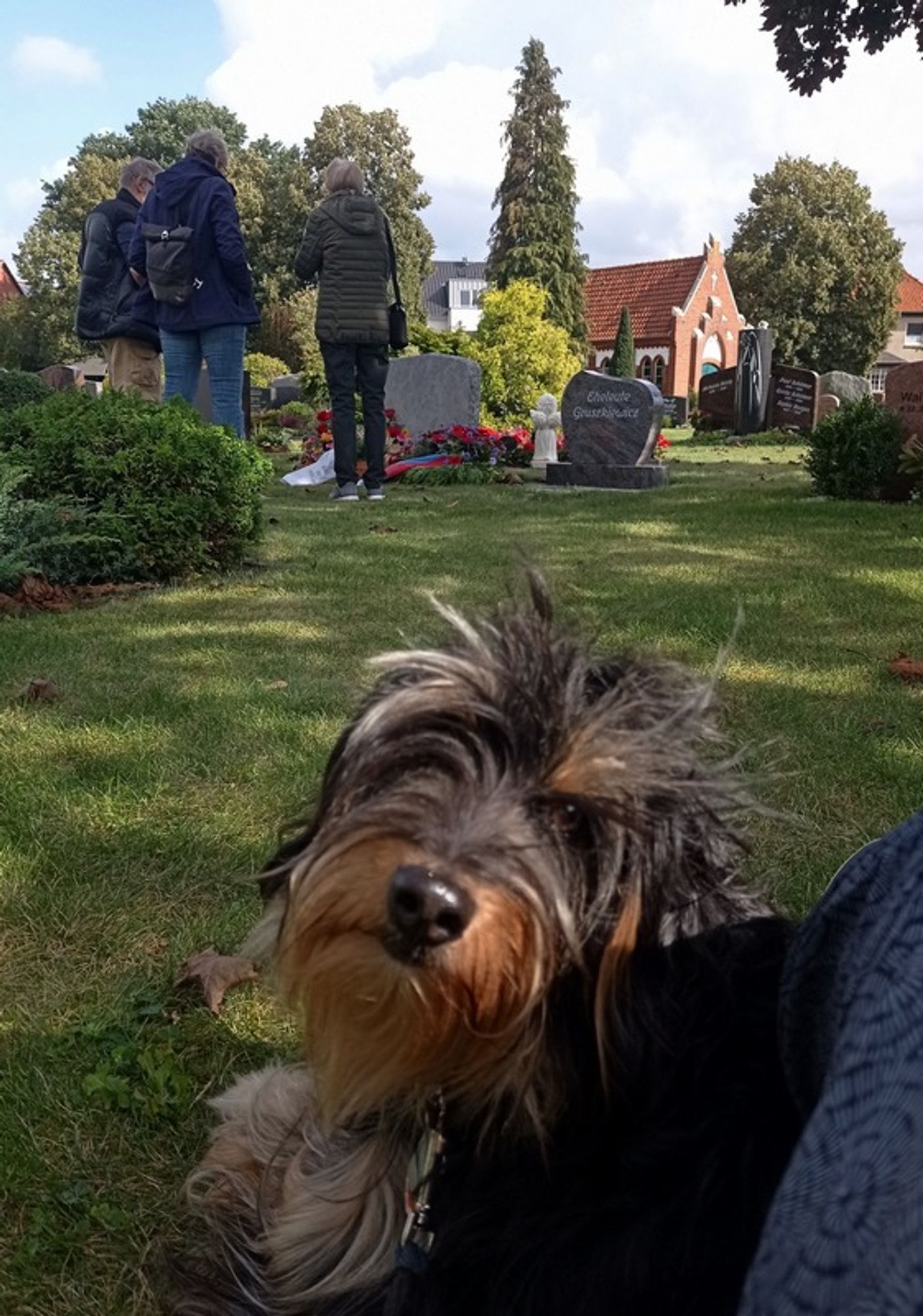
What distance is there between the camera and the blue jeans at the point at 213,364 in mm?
9516

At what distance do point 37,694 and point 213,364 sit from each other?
530cm

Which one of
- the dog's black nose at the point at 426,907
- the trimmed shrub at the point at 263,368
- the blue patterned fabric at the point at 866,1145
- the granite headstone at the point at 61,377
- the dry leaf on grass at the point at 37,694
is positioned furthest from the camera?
the trimmed shrub at the point at 263,368

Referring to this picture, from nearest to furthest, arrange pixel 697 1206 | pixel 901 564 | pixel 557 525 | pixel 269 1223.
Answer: pixel 697 1206, pixel 269 1223, pixel 901 564, pixel 557 525

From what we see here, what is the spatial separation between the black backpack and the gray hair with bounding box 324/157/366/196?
8.87 ft

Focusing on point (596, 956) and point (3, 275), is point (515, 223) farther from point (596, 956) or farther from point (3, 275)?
point (596, 956)

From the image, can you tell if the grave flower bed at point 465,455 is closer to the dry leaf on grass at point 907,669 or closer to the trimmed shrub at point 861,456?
the trimmed shrub at point 861,456

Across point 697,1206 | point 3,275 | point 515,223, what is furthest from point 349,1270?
point 3,275

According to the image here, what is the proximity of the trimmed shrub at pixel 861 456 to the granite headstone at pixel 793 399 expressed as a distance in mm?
14292

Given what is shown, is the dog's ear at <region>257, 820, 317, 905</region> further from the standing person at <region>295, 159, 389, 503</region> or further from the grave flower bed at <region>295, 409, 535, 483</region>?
the grave flower bed at <region>295, 409, 535, 483</region>

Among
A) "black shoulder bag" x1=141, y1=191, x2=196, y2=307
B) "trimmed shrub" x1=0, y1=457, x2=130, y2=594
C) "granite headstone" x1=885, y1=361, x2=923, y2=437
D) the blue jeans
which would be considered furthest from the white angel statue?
"trimmed shrub" x1=0, y1=457, x2=130, y2=594

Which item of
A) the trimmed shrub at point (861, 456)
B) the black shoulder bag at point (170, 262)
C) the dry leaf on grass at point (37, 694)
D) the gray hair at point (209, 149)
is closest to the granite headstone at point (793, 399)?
the trimmed shrub at point (861, 456)

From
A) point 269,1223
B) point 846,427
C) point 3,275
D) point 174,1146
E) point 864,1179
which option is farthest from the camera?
point 3,275

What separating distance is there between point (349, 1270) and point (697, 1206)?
28.6 inches

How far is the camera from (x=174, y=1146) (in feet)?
8.20
